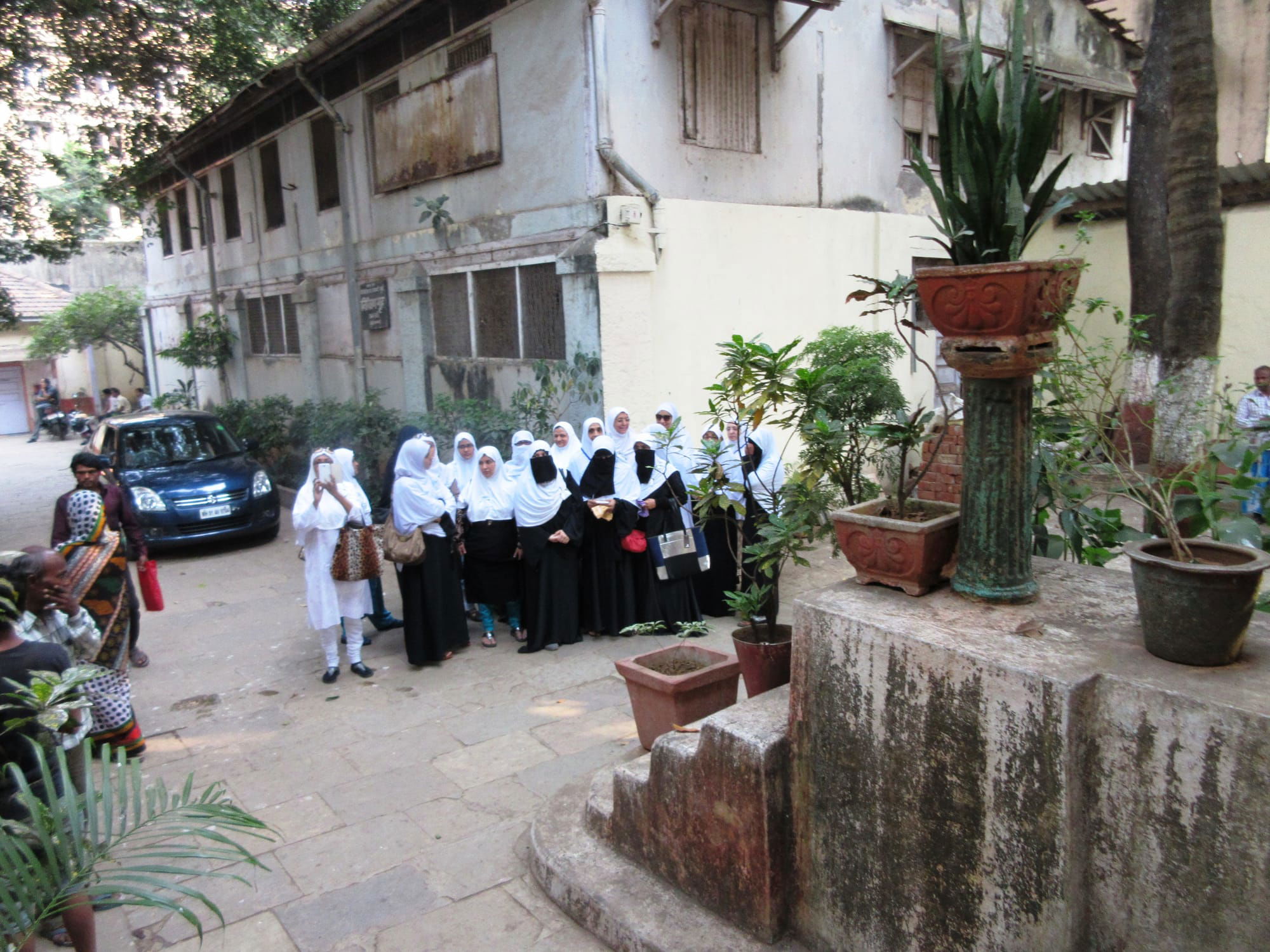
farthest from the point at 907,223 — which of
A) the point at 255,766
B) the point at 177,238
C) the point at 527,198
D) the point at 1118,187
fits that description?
the point at 177,238

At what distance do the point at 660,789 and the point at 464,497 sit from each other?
3890 millimetres

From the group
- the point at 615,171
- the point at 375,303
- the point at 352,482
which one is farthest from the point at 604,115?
the point at 375,303

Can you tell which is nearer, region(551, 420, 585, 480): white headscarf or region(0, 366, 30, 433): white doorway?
region(551, 420, 585, 480): white headscarf

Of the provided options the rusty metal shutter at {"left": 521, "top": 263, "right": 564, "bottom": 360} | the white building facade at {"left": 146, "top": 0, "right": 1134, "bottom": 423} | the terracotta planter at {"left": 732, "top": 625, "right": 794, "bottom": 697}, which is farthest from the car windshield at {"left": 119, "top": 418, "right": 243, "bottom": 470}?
the terracotta planter at {"left": 732, "top": 625, "right": 794, "bottom": 697}

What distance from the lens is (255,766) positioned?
5.25 meters

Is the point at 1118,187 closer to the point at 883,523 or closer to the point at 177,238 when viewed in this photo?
the point at 883,523

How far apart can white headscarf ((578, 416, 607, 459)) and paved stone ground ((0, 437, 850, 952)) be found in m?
1.69

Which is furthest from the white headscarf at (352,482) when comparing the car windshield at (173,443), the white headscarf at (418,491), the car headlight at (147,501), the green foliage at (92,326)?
the green foliage at (92,326)

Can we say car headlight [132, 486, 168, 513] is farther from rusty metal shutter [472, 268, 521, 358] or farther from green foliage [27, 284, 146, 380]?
green foliage [27, 284, 146, 380]

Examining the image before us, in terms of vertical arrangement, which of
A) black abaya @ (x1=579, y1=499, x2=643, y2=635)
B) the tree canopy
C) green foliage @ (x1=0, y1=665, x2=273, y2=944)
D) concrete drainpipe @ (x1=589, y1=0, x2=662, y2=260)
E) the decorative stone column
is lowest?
black abaya @ (x1=579, y1=499, x2=643, y2=635)

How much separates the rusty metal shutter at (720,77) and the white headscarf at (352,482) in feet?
16.0

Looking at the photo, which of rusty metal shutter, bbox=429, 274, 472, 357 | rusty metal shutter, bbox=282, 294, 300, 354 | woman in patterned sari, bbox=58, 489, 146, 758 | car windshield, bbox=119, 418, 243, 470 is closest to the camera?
woman in patterned sari, bbox=58, 489, 146, 758

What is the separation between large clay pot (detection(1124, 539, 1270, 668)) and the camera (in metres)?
2.45

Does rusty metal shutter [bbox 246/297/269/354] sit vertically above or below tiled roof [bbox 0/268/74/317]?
below
